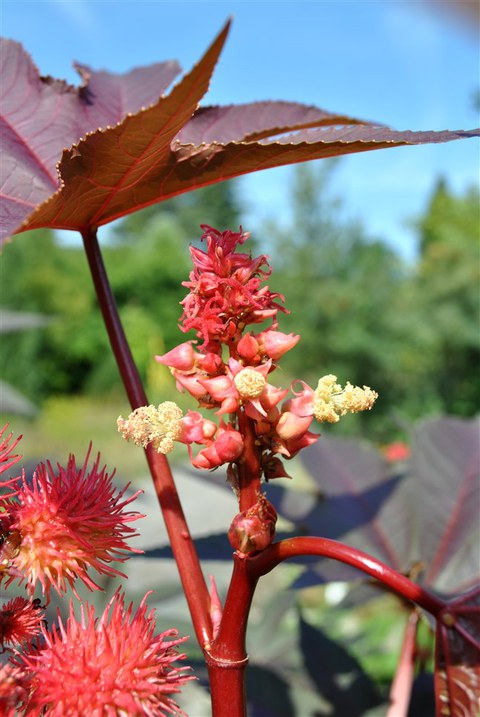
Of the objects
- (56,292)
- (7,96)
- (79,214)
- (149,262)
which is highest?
(149,262)

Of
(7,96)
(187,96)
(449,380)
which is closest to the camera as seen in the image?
(187,96)

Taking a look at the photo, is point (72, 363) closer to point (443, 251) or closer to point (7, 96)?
point (443, 251)

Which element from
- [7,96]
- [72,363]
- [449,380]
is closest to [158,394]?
[72,363]

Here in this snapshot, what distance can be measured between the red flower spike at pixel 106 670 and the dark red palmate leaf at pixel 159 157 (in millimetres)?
267

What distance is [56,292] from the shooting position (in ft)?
42.4

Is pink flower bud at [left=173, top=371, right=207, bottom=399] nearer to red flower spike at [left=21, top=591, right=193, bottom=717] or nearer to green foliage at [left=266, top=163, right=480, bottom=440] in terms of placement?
red flower spike at [left=21, top=591, right=193, bottom=717]

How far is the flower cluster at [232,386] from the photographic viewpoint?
0.40m

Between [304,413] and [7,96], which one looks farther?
[7,96]

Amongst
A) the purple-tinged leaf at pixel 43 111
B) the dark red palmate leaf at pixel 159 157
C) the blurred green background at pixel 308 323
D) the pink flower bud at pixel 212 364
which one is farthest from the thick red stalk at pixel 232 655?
the blurred green background at pixel 308 323

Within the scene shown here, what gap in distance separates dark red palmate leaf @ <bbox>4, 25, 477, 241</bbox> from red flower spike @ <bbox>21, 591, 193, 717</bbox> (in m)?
0.27

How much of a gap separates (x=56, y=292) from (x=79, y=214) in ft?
42.4

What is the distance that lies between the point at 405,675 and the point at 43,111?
67cm

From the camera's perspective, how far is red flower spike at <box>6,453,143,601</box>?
1.49ft

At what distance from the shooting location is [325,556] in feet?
1.35
